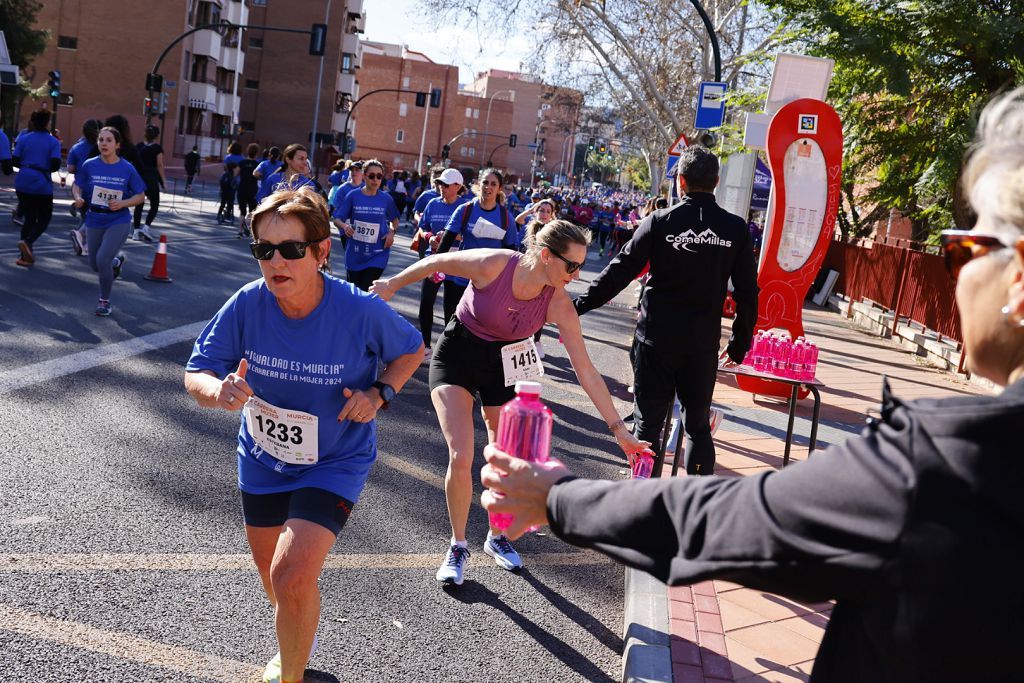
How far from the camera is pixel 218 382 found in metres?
3.49

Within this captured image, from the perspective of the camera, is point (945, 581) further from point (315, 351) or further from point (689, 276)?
point (689, 276)

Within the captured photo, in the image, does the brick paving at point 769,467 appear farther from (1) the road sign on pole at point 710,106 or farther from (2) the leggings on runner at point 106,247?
(2) the leggings on runner at point 106,247

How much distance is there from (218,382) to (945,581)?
2.63 meters

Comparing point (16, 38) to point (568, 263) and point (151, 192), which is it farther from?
point (568, 263)

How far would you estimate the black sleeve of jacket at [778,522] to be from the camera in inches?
55.1

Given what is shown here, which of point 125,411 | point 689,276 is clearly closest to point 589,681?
point 689,276

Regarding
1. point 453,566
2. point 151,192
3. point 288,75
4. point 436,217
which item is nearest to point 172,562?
point 453,566

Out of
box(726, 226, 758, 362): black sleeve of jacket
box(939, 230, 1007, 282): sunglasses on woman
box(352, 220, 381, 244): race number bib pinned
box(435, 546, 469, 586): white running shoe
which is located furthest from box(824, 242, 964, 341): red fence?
box(939, 230, 1007, 282): sunglasses on woman

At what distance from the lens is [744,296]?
19.3ft

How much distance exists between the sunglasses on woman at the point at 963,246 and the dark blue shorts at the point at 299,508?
89.6 inches

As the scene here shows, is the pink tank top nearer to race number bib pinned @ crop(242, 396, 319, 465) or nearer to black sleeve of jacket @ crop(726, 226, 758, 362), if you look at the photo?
black sleeve of jacket @ crop(726, 226, 758, 362)

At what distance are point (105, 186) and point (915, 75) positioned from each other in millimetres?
12139

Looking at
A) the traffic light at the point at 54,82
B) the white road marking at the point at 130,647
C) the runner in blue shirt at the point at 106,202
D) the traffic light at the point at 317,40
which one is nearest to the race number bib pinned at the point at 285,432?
the white road marking at the point at 130,647

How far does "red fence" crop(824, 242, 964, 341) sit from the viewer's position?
16516 millimetres
